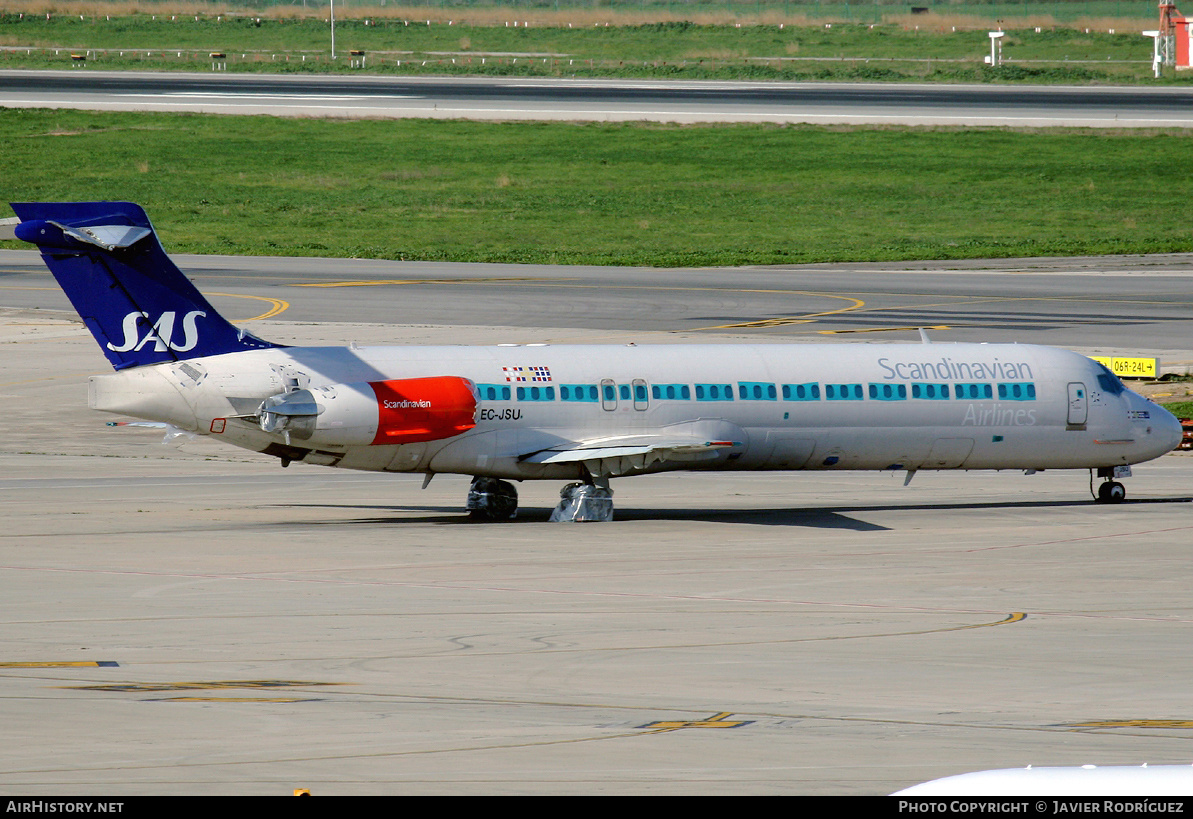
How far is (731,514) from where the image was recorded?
124ft

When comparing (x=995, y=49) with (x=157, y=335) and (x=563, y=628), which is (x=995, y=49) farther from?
(x=563, y=628)

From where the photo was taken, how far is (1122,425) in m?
39.2

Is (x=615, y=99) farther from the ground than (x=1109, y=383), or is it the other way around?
(x=615, y=99)

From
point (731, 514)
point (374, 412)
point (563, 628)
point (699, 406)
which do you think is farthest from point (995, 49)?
point (563, 628)

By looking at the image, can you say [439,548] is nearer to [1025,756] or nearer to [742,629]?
[742,629]

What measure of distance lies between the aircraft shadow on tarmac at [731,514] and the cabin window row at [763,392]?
2.53m

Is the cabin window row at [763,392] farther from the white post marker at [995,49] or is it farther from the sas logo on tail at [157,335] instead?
the white post marker at [995,49]

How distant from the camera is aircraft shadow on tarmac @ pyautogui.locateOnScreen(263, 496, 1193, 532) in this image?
3606 cm

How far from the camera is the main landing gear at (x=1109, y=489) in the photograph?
39.6 metres

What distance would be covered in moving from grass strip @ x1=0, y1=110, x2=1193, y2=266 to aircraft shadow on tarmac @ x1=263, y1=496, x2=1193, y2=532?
5036 cm

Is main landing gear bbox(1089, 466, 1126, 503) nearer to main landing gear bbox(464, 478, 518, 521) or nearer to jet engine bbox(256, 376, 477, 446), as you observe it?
main landing gear bbox(464, 478, 518, 521)

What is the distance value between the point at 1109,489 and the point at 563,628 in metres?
19.8

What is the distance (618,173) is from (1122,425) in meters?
73.3
